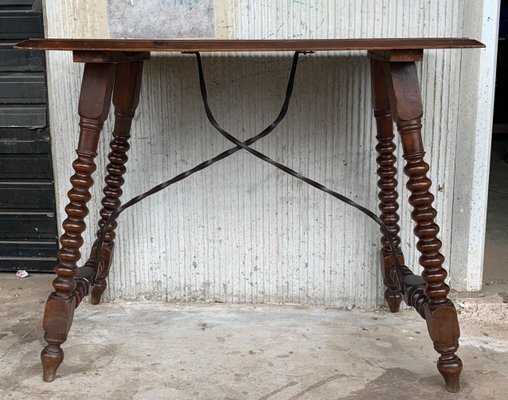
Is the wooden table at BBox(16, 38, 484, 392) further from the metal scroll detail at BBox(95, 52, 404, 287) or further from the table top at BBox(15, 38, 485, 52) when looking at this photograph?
the metal scroll detail at BBox(95, 52, 404, 287)

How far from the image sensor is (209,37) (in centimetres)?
253

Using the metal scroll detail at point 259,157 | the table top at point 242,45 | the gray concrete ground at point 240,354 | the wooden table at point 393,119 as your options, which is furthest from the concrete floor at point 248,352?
the table top at point 242,45

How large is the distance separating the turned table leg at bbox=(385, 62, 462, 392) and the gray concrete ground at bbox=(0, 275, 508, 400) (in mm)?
152

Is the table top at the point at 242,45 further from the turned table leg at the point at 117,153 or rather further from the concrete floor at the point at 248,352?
the concrete floor at the point at 248,352

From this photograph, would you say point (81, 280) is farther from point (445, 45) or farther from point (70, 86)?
point (445, 45)

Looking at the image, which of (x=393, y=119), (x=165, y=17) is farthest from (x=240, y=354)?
(x=165, y=17)

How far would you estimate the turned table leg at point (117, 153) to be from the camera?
2398 mm

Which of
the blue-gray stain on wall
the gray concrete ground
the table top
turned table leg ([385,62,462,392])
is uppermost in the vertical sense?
the blue-gray stain on wall

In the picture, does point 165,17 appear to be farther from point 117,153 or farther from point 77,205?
point 77,205

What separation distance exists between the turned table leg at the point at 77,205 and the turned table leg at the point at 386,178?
889 mm

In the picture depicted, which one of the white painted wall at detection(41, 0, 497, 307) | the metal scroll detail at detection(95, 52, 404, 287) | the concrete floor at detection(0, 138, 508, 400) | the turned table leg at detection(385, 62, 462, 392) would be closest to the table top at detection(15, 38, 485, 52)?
the turned table leg at detection(385, 62, 462, 392)

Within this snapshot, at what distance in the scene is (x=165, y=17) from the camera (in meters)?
2.51

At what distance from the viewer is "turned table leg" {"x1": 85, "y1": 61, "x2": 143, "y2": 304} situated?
2.40m

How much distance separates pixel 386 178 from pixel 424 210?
0.51 metres
